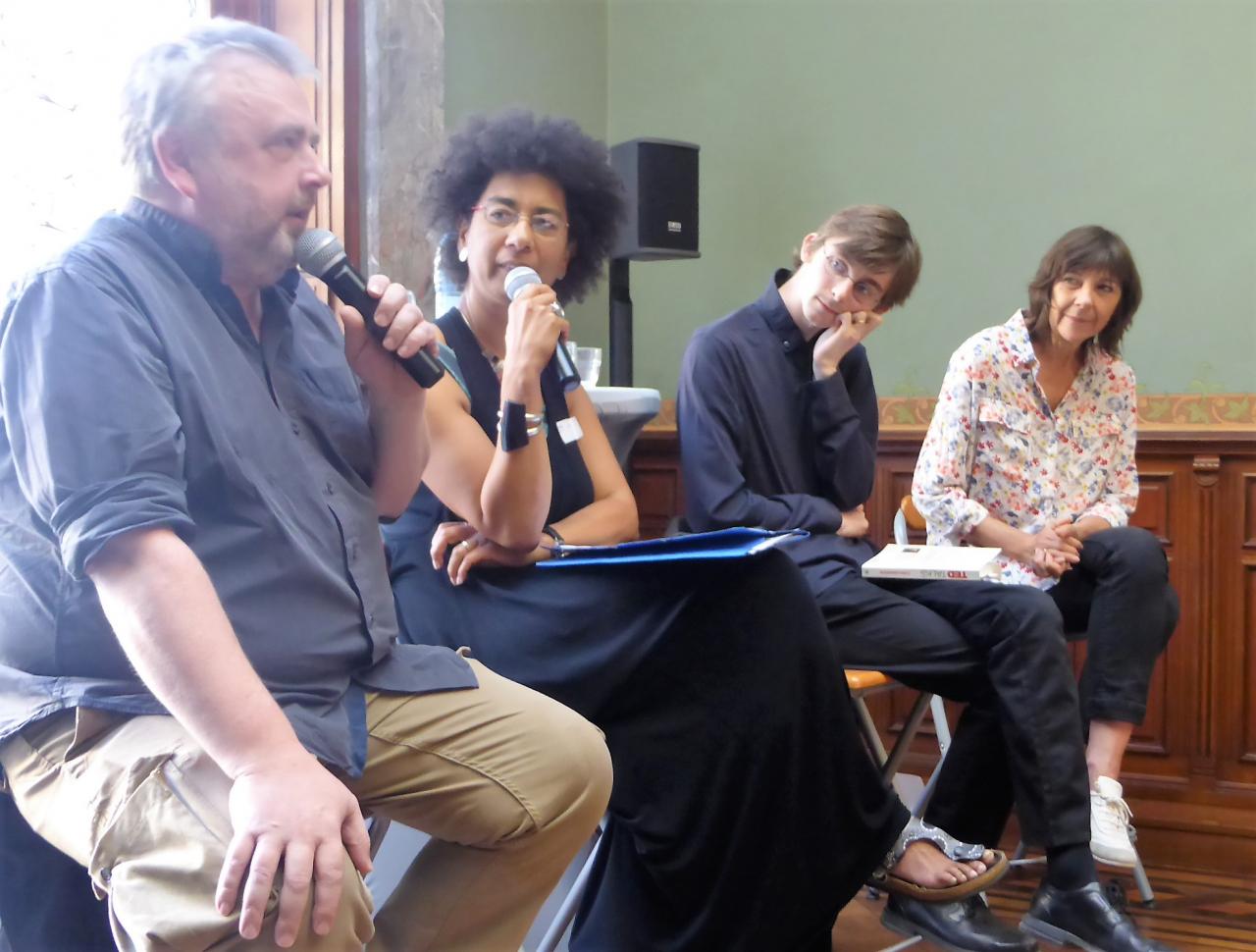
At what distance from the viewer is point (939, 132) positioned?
134 inches

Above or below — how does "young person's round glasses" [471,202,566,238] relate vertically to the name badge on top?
above

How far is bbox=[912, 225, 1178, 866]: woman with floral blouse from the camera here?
215 cm

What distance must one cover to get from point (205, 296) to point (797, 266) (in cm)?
145

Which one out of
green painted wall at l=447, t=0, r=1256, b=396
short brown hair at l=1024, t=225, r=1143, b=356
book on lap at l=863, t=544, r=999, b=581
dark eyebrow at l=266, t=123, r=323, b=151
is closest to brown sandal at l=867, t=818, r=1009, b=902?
book on lap at l=863, t=544, r=999, b=581

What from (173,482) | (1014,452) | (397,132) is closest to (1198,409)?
(1014,452)

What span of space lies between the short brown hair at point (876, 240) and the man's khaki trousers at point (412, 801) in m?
1.13

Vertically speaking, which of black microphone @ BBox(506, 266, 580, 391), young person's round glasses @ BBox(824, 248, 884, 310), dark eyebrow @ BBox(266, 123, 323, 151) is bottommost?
black microphone @ BBox(506, 266, 580, 391)

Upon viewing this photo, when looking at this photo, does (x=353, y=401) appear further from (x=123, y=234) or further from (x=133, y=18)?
(x=133, y=18)

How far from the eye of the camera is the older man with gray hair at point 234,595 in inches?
37.0

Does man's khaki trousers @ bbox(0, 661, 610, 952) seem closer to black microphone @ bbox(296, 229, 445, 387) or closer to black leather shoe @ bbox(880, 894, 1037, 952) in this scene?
black microphone @ bbox(296, 229, 445, 387)

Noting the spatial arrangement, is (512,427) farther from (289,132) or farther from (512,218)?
(289,132)

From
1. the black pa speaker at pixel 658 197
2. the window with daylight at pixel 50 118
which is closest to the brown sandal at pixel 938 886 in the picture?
the window with daylight at pixel 50 118

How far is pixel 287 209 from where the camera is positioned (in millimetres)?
1144

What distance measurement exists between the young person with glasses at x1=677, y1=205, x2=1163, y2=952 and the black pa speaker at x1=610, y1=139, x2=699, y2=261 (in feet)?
2.65
